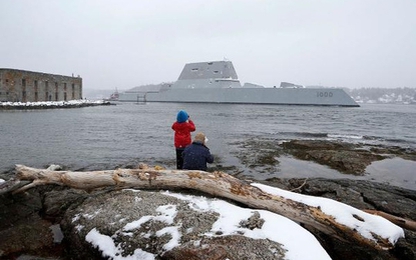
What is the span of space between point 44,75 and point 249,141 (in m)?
36.0

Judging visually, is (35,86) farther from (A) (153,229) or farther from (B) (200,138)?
(A) (153,229)

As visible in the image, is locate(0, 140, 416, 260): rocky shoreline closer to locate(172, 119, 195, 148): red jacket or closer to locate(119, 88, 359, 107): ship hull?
locate(172, 119, 195, 148): red jacket

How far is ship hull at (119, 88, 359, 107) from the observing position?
53531 millimetres

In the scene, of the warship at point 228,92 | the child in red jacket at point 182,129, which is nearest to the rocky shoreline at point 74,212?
the child in red jacket at point 182,129

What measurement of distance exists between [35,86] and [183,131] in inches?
1513

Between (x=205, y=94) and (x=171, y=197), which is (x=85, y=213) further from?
(x=205, y=94)

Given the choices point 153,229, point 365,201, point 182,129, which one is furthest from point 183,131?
point 365,201

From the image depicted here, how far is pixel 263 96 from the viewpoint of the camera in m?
57.8

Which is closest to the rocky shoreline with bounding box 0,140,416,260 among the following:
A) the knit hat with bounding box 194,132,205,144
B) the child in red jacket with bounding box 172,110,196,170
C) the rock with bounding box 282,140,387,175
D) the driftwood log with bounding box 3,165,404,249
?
the driftwood log with bounding box 3,165,404,249

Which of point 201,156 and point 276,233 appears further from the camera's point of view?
point 201,156

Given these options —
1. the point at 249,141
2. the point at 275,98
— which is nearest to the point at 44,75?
the point at 249,141

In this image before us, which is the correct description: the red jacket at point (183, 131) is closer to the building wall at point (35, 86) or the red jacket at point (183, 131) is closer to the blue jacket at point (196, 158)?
the blue jacket at point (196, 158)

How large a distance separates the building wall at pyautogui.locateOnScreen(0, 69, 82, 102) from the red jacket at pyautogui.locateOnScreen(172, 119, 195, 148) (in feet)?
Answer: 116

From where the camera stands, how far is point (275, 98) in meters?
57.1
